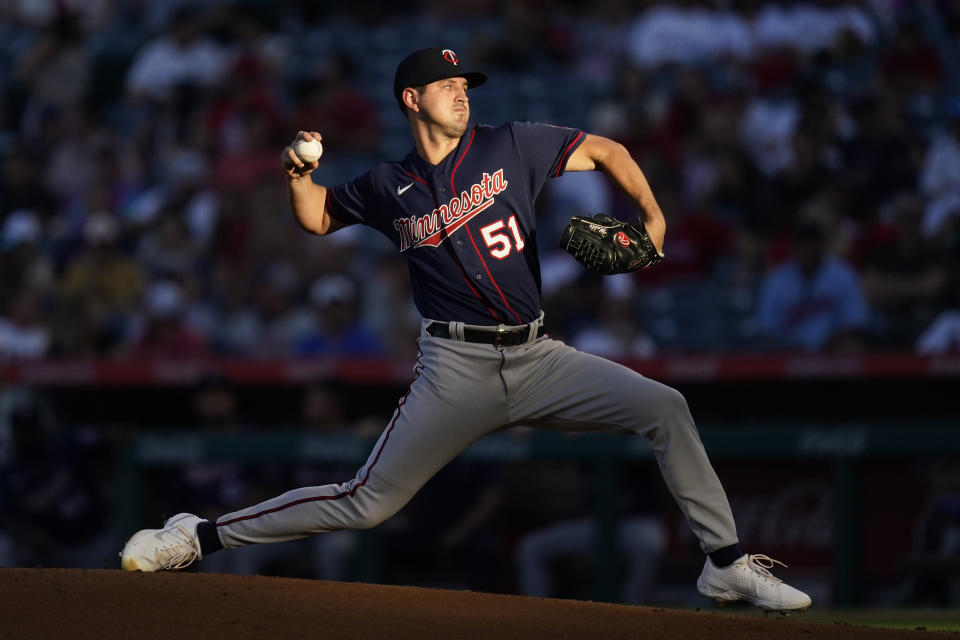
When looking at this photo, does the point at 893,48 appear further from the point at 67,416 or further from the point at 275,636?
the point at 275,636

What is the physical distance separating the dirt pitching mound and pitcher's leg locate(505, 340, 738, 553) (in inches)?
12.6

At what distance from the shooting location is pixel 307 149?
418 cm

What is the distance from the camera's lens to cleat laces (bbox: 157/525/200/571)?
4.38 metres

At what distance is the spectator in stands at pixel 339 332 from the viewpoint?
8.01 metres

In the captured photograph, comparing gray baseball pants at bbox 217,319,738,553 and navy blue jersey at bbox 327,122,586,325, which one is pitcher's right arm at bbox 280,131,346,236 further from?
gray baseball pants at bbox 217,319,738,553

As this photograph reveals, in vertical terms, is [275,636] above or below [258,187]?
below

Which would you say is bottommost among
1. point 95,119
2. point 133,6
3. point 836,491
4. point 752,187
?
point 836,491

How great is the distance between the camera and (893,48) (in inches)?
369

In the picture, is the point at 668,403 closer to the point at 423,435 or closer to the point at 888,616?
the point at 423,435

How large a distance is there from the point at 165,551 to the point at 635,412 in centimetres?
156

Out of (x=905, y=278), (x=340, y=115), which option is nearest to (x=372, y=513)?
(x=905, y=278)

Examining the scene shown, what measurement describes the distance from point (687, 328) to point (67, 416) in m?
3.77

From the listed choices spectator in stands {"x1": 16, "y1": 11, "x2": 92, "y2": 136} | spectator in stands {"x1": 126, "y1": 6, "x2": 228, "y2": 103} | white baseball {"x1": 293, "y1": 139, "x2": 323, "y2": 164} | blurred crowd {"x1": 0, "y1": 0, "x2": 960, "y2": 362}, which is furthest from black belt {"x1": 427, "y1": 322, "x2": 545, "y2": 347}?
spectator in stands {"x1": 16, "y1": 11, "x2": 92, "y2": 136}

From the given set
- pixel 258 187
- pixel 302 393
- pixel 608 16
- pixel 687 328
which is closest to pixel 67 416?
pixel 302 393
